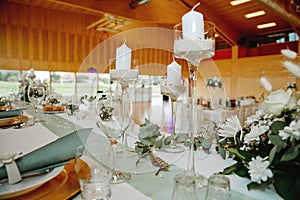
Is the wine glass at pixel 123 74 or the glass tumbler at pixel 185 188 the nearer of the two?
the glass tumbler at pixel 185 188

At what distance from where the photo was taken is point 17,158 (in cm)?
56

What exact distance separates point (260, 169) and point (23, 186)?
0.57 m

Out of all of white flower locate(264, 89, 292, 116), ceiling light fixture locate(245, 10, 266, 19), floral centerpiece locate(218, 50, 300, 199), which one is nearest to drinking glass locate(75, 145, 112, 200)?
floral centerpiece locate(218, 50, 300, 199)

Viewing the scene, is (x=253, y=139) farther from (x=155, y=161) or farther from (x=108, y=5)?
(x=108, y=5)

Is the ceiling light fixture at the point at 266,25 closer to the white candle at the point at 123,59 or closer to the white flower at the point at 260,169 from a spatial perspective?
the white candle at the point at 123,59

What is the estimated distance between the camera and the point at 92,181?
60 cm

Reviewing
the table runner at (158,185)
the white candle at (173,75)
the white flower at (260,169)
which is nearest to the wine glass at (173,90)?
the white candle at (173,75)

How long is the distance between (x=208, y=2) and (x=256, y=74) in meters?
3.90

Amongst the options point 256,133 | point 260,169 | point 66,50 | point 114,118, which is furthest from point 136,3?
point 260,169

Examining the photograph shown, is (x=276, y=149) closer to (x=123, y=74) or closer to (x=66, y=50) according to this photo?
(x=123, y=74)

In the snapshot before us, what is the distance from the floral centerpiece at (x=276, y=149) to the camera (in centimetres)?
46

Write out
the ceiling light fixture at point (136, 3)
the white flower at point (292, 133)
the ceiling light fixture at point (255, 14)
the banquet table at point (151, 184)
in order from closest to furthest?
1. the white flower at point (292, 133)
2. the banquet table at point (151, 184)
3. the ceiling light fixture at point (136, 3)
4. the ceiling light fixture at point (255, 14)

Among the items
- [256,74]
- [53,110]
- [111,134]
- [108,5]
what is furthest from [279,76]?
[111,134]

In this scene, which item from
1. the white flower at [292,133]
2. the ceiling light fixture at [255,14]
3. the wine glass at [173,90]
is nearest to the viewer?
the white flower at [292,133]
